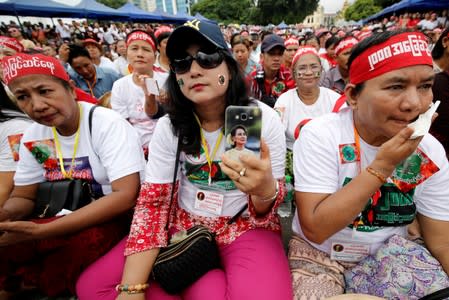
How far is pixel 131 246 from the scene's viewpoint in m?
1.59

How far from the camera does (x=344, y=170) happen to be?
150cm

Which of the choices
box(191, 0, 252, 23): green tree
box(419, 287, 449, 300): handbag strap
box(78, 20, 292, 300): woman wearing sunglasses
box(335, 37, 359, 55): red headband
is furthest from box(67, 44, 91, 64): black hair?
box(191, 0, 252, 23): green tree

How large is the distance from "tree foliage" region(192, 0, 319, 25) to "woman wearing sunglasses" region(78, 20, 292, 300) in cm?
5499

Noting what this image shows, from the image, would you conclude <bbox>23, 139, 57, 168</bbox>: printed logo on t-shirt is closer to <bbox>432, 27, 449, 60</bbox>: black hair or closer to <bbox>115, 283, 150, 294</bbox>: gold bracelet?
<bbox>115, 283, 150, 294</bbox>: gold bracelet

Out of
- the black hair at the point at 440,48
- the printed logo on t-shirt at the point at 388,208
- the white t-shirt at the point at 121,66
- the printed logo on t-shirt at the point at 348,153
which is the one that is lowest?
the printed logo on t-shirt at the point at 388,208

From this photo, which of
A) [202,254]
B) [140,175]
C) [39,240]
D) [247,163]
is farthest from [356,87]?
[39,240]

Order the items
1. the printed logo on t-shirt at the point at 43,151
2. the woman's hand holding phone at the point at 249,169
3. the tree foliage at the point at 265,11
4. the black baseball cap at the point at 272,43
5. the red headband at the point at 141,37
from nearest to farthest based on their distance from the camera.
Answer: the woman's hand holding phone at the point at 249,169 < the printed logo on t-shirt at the point at 43,151 < the red headband at the point at 141,37 < the black baseball cap at the point at 272,43 < the tree foliage at the point at 265,11

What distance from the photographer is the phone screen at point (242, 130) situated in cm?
118

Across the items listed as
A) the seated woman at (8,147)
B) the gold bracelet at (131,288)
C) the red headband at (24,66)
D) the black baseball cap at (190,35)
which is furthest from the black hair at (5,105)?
the gold bracelet at (131,288)

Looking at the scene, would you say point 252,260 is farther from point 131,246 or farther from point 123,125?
point 123,125

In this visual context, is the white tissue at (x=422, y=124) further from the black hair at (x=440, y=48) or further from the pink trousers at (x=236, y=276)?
the black hair at (x=440, y=48)

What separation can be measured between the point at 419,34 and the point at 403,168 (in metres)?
0.68

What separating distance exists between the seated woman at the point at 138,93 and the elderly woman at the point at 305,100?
65.5 inches

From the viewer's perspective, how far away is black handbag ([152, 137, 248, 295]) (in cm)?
149
